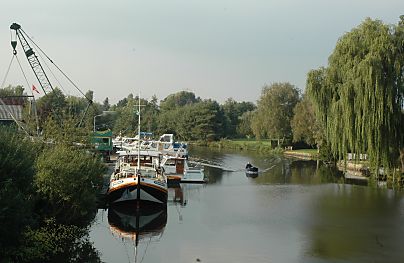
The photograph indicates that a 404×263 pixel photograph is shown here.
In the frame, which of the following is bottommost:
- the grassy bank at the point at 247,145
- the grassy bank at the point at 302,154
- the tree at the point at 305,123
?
the grassy bank at the point at 302,154

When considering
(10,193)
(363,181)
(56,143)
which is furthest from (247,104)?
(10,193)

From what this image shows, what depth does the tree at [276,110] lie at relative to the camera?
71.9m

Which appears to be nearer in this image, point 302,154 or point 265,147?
→ point 302,154

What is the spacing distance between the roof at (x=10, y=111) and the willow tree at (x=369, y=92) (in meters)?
36.6

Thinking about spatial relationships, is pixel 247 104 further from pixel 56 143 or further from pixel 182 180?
pixel 56 143

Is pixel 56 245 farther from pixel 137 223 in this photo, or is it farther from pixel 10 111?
pixel 10 111

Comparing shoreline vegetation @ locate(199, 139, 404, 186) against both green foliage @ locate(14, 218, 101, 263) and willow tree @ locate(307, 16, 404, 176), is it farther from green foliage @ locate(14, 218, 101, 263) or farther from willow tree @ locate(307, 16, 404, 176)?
green foliage @ locate(14, 218, 101, 263)

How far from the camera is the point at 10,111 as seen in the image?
61969mm

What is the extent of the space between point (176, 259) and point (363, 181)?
76.3ft

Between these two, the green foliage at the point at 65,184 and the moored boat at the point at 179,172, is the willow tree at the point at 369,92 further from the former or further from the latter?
the green foliage at the point at 65,184

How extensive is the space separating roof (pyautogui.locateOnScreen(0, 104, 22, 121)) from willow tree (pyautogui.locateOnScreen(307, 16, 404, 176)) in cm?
3662

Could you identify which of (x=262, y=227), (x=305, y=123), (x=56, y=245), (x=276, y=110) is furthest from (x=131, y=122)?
(x=56, y=245)

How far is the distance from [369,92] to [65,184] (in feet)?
61.6

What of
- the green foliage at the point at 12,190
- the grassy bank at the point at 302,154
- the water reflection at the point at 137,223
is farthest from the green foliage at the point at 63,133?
the grassy bank at the point at 302,154
